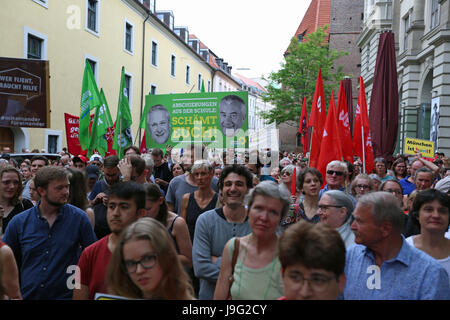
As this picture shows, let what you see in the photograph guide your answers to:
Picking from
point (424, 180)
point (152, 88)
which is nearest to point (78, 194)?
point (424, 180)

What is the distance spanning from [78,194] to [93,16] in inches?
783

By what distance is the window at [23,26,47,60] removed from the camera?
1645 centimetres

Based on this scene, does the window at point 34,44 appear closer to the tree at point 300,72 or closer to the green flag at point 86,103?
the green flag at point 86,103

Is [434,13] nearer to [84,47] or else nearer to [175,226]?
[84,47]

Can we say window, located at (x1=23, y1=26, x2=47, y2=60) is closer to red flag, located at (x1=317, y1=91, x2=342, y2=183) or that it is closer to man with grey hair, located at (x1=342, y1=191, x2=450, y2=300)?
red flag, located at (x1=317, y1=91, x2=342, y2=183)

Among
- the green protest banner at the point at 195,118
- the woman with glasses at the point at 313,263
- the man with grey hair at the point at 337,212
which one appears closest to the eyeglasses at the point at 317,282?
the woman with glasses at the point at 313,263

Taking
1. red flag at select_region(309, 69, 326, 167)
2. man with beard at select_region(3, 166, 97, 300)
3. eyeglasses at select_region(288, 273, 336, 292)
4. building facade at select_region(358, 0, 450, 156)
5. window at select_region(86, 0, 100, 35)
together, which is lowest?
man with beard at select_region(3, 166, 97, 300)

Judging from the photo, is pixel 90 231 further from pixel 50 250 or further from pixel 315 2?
pixel 315 2

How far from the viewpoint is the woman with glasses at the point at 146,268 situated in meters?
2.13

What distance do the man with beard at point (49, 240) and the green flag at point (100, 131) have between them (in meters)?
6.73

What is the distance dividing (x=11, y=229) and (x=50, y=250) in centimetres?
37

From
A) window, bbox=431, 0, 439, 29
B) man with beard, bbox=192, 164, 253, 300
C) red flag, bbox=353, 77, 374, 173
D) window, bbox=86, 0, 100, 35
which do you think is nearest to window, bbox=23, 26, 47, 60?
window, bbox=86, 0, 100, 35

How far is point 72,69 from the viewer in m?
19.9

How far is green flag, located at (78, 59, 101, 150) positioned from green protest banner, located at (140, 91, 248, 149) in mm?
1633
